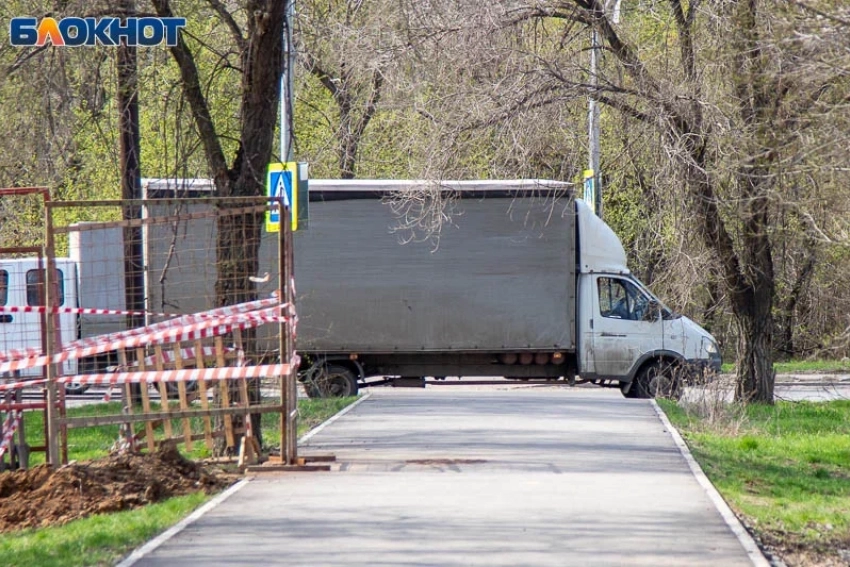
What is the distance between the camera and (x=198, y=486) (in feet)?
33.4

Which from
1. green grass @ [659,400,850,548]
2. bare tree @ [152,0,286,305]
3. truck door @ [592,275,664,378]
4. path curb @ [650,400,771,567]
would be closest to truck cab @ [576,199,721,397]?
truck door @ [592,275,664,378]

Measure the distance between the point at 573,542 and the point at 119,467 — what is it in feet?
14.5

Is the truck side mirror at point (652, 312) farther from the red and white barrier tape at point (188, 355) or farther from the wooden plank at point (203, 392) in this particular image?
the wooden plank at point (203, 392)

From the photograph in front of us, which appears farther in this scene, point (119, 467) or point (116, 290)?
point (116, 290)

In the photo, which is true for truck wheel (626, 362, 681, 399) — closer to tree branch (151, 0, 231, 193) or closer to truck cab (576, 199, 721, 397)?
truck cab (576, 199, 721, 397)

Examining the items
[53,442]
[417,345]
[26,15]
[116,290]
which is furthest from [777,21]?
[116,290]

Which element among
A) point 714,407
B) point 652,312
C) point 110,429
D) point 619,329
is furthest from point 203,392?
point 652,312

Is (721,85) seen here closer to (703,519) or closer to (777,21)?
(777,21)

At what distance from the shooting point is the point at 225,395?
11.8 m

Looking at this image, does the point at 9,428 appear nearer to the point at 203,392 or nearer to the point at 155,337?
the point at 155,337

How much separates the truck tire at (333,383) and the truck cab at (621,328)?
3847 millimetres

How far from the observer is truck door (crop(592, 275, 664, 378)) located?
19.9 metres

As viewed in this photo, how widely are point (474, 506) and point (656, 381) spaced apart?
11.6 m

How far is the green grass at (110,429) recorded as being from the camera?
43.2 ft
